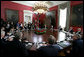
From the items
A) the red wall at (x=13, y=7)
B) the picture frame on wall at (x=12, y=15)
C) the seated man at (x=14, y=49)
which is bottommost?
the seated man at (x=14, y=49)

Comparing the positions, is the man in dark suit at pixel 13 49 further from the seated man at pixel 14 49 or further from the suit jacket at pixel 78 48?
the suit jacket at pixel 78 48

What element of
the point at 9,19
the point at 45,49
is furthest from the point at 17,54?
the point at 9,19

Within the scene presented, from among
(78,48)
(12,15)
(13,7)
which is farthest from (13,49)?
(13,7)

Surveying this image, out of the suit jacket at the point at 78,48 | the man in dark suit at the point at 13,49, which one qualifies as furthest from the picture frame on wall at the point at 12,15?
the suit jacket at the point at 78,48

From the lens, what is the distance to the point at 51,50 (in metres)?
1.30

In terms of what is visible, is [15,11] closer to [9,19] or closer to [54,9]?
[9,19]

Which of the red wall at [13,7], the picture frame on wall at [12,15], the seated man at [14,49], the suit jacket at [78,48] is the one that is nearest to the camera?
the suit jacket at [78,48]

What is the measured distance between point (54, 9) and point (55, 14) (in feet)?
2.20

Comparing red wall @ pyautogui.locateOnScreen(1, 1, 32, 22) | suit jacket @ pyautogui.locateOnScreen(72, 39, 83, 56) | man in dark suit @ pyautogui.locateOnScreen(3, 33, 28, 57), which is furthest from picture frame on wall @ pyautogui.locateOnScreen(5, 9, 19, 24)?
suit jacket @ pyautogui.locateOnScreen(72, 39, 83, 56)

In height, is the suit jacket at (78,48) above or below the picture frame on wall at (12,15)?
below

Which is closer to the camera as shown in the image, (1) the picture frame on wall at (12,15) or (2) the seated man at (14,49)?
(2) the seated man at (14,49)

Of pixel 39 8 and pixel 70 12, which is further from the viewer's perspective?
pixel 70 12

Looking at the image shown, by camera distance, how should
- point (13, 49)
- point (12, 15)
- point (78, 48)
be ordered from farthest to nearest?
point (12, 15)
point (13, 49)
point (78, 48)

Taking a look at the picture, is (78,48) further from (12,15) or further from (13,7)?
(13,7)
